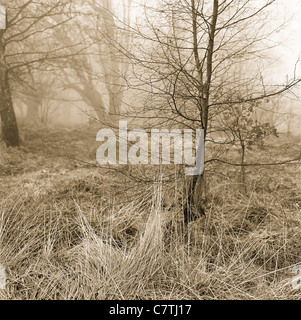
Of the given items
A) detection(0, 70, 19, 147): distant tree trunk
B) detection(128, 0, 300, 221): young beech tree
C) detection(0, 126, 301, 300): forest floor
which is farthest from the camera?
detection(0, 70, 19, 147): distant tree trunk

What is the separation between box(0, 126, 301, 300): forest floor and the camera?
2.40m

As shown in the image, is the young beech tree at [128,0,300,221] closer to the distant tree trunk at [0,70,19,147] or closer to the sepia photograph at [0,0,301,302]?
the sepia photograph at [0,0,301,302]

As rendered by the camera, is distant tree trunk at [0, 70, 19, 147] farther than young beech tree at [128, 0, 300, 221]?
Yes

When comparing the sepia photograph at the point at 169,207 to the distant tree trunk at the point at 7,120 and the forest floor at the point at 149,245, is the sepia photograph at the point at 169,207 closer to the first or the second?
the forest floor at the point at 149,245

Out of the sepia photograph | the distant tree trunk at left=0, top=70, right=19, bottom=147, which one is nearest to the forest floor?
the sepia photograph

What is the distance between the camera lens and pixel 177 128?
3.71 m

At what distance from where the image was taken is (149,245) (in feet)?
8.69

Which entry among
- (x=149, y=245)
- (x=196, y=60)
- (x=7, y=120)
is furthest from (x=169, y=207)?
(x=7, y=120)

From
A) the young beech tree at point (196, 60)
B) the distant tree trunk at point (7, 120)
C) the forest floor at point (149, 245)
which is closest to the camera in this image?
the forest floor at point (149, 245)

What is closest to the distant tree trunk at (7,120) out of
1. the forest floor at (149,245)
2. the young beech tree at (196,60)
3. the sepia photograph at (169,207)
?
the sepia photograph at (169,207)

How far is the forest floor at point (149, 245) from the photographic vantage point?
2400mm
